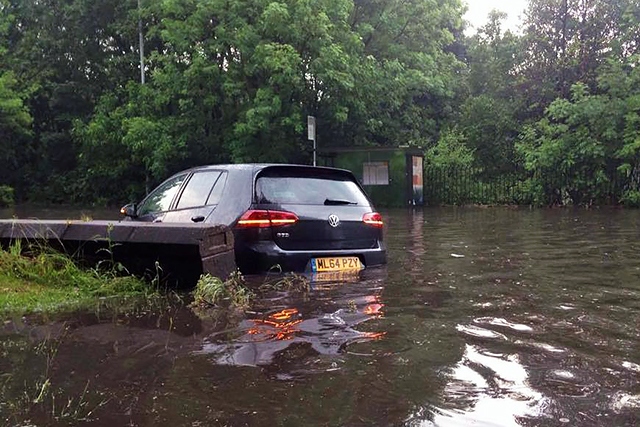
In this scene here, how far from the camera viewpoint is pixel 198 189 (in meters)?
6.97

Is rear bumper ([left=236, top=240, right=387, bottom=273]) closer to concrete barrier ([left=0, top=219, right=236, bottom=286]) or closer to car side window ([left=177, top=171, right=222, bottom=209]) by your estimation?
concrete barrier ([left=0, top=219, right=236, bottom=286])

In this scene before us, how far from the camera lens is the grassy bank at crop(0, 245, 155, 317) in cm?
588

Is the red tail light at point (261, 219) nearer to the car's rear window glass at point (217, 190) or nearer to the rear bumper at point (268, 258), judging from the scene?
the rear bumper at point (268, 258)

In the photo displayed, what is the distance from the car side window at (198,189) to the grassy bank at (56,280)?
1.07 m

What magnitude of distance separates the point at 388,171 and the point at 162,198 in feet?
51.9

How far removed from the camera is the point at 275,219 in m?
6.18

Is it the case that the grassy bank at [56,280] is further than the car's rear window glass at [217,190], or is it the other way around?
the car's rear window glass at [217,190]

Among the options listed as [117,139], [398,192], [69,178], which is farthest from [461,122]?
[69,178]

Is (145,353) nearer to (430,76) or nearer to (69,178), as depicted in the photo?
(430,76)

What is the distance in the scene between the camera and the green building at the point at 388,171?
22406mm

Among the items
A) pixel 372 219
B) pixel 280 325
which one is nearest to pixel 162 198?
pixel 372 219

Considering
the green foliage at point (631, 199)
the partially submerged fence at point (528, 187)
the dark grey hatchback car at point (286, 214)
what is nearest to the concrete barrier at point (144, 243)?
the dark grey hatchback car at point (286, 214)

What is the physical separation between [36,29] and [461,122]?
21880 mm

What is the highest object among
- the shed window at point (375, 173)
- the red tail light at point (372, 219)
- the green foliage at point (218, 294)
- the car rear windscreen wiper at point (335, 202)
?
the shed window at point (375, 173)
